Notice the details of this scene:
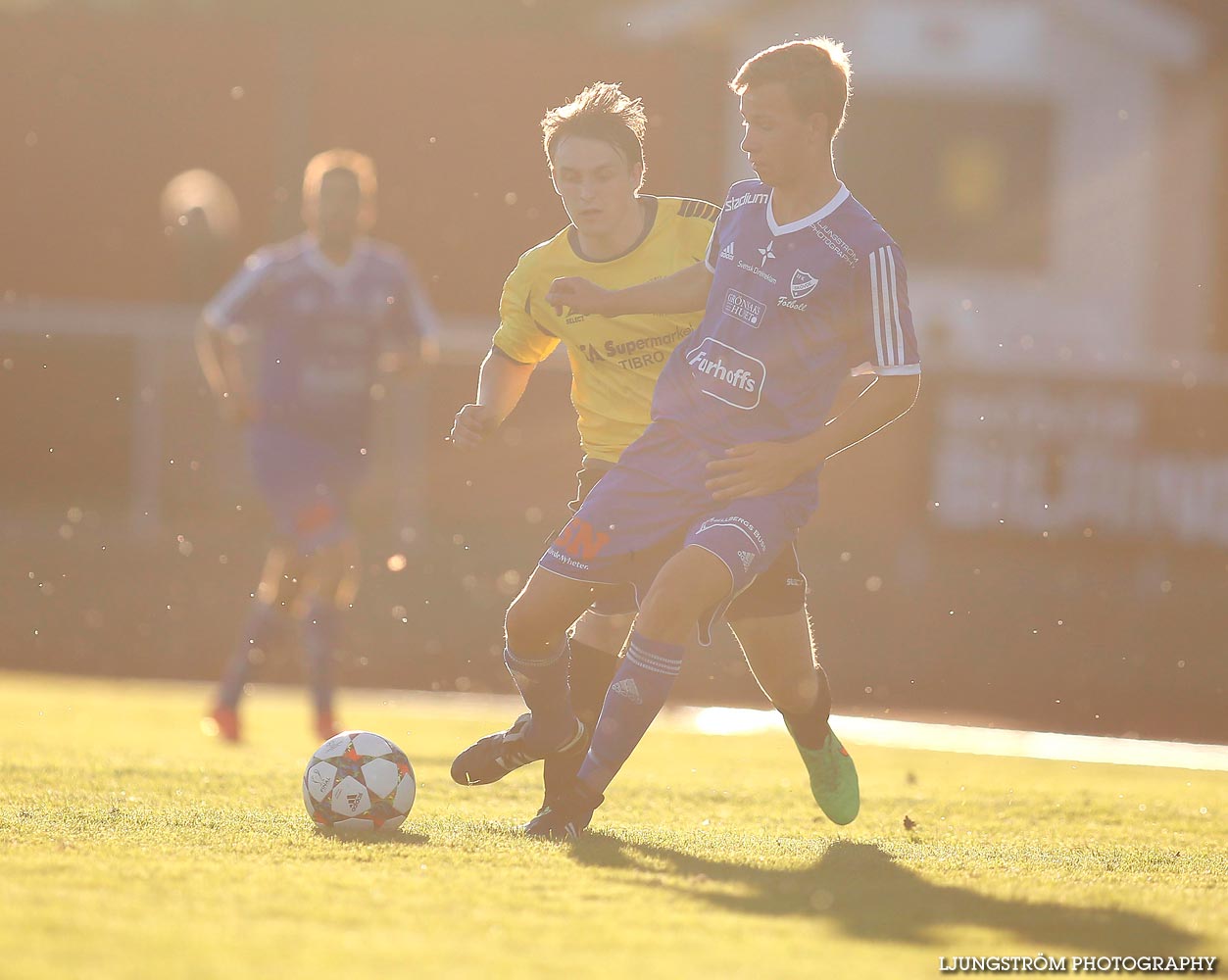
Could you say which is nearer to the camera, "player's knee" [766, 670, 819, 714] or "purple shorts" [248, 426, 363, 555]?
Answer: "player's knee" [766, 670, 819, 714]

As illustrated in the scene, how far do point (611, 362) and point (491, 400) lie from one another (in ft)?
1.23

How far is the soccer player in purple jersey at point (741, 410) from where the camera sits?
5109mm

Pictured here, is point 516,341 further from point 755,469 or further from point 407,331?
point 407,331

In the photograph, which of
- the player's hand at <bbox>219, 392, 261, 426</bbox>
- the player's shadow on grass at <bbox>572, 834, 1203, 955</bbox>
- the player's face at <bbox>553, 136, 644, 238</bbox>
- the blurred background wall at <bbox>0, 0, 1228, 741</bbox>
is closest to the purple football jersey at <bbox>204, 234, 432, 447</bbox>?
the player's hand at <bbox>219, 392, 261, 426</bbox>

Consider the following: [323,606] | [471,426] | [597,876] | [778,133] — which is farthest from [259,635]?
[597,876]

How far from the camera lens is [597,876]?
15.0 feet

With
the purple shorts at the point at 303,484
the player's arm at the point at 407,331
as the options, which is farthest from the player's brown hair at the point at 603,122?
the player's arm at the point at 407,331

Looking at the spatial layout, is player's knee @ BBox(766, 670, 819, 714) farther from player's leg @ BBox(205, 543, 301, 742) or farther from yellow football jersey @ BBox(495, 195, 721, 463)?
player's leg @ BBox(205, 543, 301, 742)

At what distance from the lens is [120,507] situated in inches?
673

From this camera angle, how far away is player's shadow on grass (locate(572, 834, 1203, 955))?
4051 mm

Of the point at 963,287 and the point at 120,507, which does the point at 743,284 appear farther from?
the point at 963,287

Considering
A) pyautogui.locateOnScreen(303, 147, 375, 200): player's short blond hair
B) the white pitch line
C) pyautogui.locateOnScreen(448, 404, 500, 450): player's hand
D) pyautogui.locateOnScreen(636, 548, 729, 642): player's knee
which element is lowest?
the white pitch line

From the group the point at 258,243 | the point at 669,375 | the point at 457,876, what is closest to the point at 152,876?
the point at 457,876

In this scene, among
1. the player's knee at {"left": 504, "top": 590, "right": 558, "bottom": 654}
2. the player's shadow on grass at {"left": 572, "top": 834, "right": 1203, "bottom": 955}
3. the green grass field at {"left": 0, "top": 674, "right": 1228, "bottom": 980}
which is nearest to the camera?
the green grass field at {"left": 0, "top": 674, "right": 1228, "bottom": 980}
